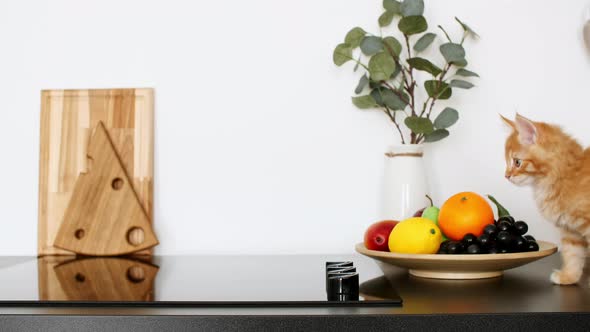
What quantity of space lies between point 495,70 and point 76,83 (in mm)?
1049

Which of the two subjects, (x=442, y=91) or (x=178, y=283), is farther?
(x=442, y=91)

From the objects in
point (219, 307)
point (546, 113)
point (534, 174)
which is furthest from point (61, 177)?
point (546, 113)

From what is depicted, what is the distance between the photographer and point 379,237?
45.6 inches

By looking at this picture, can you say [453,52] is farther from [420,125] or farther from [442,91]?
[420,125]

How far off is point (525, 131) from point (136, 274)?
77 cm

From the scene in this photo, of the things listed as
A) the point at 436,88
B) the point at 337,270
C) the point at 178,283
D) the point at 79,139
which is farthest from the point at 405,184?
the point at 79,139

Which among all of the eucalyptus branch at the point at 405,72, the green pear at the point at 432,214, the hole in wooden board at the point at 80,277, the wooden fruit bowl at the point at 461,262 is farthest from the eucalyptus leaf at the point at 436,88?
the hole in wooden board at the point at 80,277

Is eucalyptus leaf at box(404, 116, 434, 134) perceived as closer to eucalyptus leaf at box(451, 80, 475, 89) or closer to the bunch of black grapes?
eucalyptus leaf at box(451, 80, 475, 89)

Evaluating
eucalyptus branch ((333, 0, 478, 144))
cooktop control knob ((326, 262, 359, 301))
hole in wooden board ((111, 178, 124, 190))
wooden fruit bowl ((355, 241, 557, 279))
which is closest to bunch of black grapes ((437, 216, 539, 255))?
wooden fruit bowl ((355, 241, 557, 279))

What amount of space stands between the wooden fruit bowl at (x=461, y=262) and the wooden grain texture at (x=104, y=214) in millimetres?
595

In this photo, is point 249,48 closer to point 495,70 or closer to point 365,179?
point 365,179

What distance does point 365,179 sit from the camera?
150cm

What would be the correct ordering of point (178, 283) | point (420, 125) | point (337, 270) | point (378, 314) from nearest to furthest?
point (378, 314) < point (337, 270) < point (178, 283) < point (420, 125)

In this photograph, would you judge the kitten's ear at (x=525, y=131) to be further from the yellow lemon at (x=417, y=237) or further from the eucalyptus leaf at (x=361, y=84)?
the eucalyptus leaf at (x=361, y=84)
